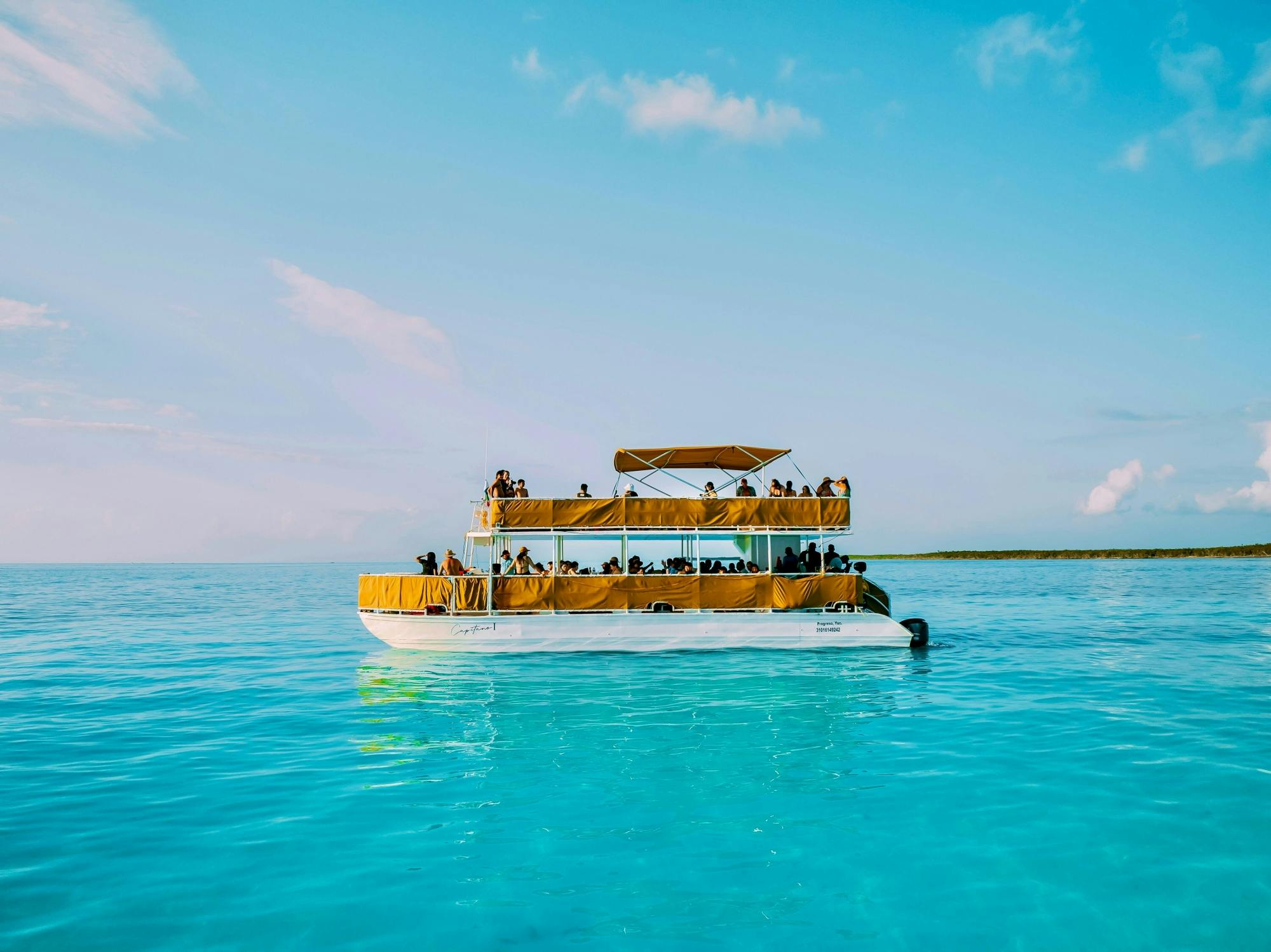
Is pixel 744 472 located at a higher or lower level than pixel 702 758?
higher

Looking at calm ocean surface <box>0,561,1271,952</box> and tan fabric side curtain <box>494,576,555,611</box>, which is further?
tan fabric side curtain <box>494,576,555,611</box>

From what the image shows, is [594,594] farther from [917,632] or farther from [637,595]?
[917,632]

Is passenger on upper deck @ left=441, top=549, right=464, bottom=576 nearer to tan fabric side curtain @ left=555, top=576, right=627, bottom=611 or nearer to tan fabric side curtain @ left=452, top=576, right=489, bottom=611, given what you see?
tan fabric side curtain @ left=452, top=576, right=489, bottom=611

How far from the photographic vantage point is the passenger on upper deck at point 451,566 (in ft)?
85.6

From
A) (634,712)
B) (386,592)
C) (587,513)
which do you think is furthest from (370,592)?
(634,712)

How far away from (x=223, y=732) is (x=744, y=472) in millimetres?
18681

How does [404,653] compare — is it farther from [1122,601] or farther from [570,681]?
[1122,601]

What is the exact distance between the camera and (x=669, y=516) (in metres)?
26.1

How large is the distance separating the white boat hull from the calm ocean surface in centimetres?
241

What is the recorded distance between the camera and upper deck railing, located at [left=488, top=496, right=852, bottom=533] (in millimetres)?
25812

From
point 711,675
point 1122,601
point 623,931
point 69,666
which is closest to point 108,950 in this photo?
point 623,931

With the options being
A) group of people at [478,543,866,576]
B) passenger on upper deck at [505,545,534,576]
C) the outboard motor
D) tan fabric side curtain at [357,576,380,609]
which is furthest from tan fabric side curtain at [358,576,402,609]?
the outboard motor

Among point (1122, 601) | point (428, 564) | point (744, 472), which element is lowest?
point (1122, 601)

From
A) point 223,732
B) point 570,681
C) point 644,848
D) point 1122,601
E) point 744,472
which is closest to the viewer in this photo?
point 644,848
